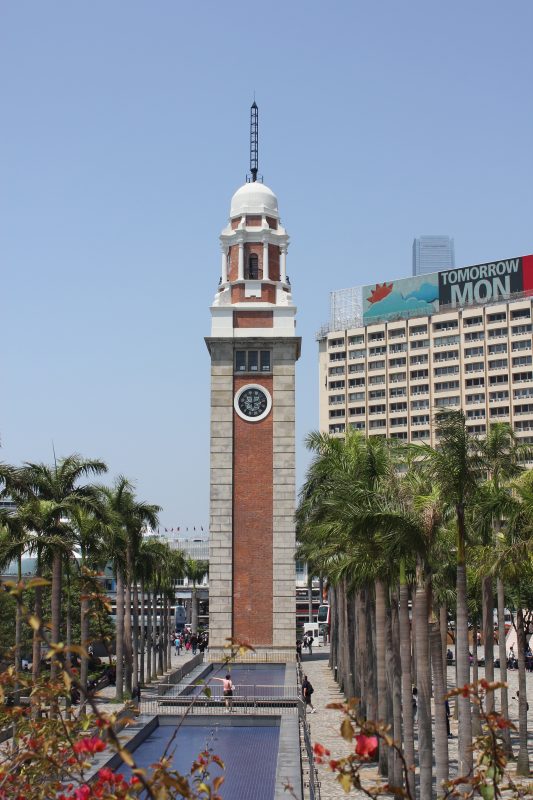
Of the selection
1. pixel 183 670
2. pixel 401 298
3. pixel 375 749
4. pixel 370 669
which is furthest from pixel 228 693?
pixel 401 298

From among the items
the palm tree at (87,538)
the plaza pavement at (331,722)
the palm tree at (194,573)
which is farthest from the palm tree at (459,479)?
the palm tree at (194,573)

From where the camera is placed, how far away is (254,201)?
64.1m

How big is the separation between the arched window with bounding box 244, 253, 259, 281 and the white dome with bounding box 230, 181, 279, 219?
9.06 feet

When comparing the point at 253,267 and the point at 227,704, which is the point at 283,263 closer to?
the point at 253,267

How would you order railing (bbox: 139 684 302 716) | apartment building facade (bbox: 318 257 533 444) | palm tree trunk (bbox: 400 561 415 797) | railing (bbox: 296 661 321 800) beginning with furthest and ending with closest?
apartment building facade (bbox: 318 257 533 444), railing (bbox: 139 684 302 716), palm tree trunk (bbox: 400 561 415 797), railing (bbox: 296 661 321 800)

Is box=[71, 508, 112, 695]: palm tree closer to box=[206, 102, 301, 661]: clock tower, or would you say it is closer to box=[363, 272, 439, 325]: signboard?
box=[206, 102, 301, 661]: clock tower

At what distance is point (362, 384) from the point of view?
121625 mm

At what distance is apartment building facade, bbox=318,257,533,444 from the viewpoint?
109 metres

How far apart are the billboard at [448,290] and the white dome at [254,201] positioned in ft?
156

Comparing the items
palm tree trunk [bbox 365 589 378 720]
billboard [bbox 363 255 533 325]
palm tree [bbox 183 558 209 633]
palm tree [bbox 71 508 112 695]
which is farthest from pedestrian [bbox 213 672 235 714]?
billboard [bbox 363 255 533 325]

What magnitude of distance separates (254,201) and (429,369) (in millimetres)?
55898

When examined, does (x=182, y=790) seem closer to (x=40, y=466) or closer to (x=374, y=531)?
(x=374, y=531)

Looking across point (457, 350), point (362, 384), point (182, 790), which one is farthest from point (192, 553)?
point (182, 790)

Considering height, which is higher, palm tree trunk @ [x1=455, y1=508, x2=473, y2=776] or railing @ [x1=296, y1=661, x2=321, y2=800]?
palm tree trunk @ [x1=455, y1=508, x2=473, y2=776]
